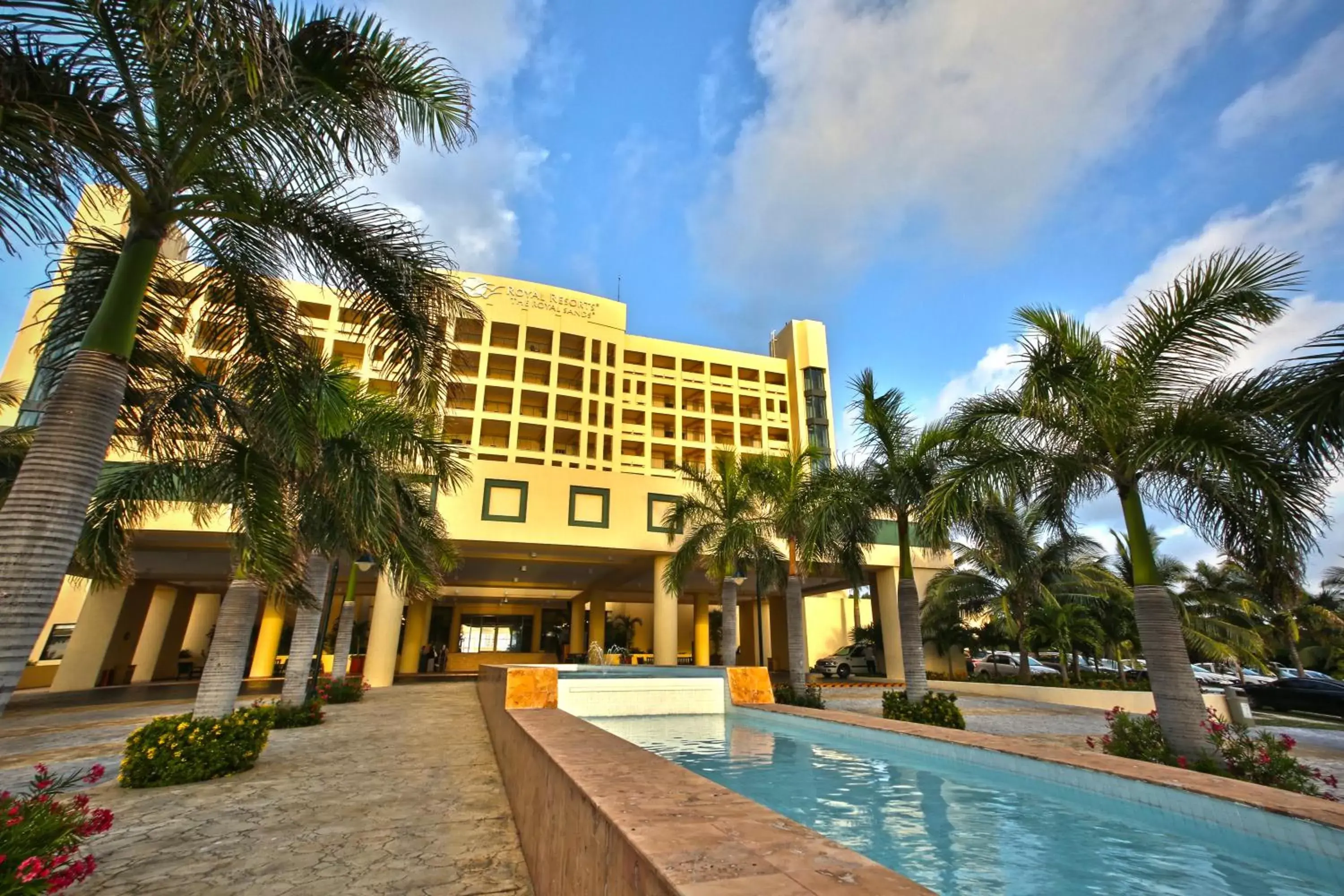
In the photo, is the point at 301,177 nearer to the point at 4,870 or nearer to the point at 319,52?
the point at 319,52

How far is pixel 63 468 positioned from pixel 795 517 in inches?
524

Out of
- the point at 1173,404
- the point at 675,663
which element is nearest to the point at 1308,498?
the point at 1173,404

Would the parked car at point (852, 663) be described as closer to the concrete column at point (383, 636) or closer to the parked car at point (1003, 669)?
the parked car at point (1003, 669)

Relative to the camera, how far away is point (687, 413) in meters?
43.6

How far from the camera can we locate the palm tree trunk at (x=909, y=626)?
11.6 m

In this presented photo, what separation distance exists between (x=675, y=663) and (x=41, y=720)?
16.0m

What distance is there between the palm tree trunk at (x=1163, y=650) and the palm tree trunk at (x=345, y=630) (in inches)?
667

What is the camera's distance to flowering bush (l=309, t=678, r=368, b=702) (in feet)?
49.3

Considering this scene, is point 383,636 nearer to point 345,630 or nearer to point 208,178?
point 345,630

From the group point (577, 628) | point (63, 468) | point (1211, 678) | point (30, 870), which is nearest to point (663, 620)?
point (577, 628)

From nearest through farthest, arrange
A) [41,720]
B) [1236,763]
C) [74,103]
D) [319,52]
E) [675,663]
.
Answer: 1. [74,103]
2. [319,52]
3. [1236,763]
4. [41,720]
5. [675,663]

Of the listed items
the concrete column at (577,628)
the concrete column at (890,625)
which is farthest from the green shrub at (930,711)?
the concrete column at (577,628)

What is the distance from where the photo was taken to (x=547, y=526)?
2048cm

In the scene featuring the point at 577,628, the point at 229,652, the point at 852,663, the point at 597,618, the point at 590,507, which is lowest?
the point at 229,652
